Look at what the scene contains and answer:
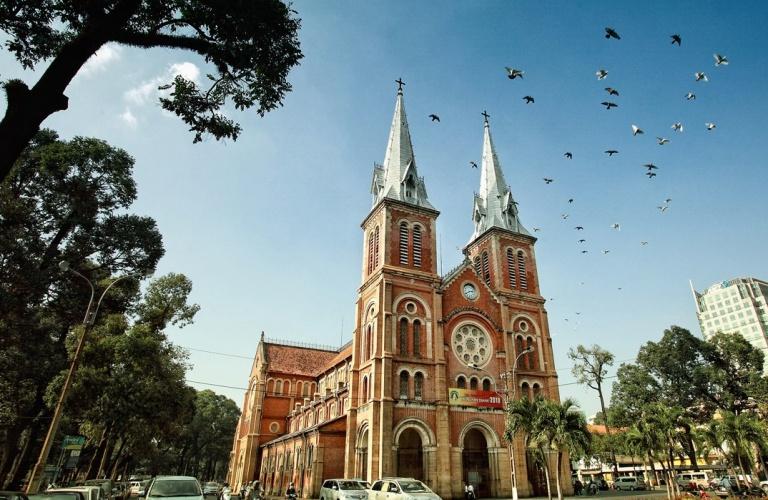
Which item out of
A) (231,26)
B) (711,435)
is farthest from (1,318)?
(711,435)

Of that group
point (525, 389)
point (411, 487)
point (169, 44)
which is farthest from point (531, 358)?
point (169, 44)

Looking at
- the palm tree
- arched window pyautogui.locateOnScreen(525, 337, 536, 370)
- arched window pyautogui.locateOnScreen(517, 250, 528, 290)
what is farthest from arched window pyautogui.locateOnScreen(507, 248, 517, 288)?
the palm tree

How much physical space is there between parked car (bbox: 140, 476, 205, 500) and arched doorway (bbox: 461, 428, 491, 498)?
2222cm

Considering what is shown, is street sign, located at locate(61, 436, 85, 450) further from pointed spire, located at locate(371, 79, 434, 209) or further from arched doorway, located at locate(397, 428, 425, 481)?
pointed spire, located at locate(371, 79, 434, 209)

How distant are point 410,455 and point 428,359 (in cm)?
662

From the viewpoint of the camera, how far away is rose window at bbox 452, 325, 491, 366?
3481cm

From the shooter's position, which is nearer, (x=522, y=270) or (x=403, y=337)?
(x=403, y=337)

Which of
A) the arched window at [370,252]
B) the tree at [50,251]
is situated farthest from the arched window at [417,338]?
the tree at [50,251]

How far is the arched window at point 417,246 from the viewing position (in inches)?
1453

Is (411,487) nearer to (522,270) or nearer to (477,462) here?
(477,462)

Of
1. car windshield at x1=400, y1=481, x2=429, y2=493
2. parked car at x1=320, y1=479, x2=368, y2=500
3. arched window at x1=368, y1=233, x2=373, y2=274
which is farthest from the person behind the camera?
arched window at x1=368, y1=233, x2=373, y2=274

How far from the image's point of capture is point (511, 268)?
40.8 metres

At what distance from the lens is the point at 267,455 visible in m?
47.2

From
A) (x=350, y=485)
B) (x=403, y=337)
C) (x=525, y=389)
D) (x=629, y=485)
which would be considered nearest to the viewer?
(x=350, y=485)
